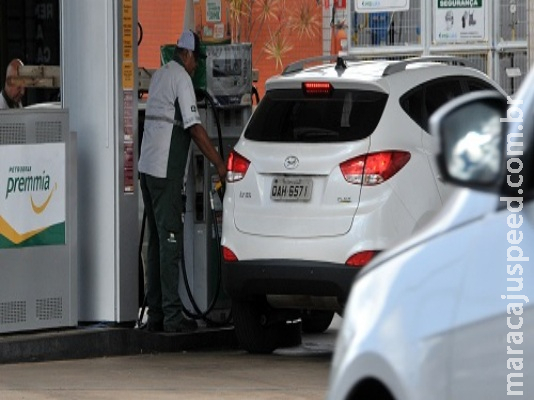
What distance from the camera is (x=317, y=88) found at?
10.6 meters

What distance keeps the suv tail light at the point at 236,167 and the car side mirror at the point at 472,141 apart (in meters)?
6.71

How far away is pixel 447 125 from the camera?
154 inches

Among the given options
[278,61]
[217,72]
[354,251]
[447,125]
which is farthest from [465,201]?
[278,61]

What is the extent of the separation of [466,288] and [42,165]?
24.2 feet

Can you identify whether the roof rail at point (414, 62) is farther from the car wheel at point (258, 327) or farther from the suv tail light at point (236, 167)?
the car wheel at point (258, 327)

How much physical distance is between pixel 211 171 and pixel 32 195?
1.70 metres

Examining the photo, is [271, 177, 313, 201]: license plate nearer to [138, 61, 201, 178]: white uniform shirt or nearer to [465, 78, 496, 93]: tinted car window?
[138, 61, 201, 178]: white uniform shirt

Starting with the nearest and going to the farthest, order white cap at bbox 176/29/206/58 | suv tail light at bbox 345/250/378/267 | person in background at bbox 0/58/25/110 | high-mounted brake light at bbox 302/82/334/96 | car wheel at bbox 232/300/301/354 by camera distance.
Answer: suv tail light at bbox 345/250/378/267, high-mounted brake light at bbox 302/82/334/96, car wheel at bbox 232/300/301/354, person in background at bbox 0/58/25/110, white cap at bbox 176/29/206/58

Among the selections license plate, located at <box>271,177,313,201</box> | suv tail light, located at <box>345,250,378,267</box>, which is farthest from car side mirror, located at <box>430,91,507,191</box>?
license plate, located at <box>271,177,313,201</box>

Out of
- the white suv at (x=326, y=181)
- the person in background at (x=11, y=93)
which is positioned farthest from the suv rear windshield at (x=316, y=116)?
the person in background at (x=11, y=93)

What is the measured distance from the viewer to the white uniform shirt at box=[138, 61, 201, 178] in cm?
1145

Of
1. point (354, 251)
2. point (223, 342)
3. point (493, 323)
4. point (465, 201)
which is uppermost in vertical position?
point (465, 201)

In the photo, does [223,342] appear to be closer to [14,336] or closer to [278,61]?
[14,336]

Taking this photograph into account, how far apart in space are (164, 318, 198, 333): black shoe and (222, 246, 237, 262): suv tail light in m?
1.18
